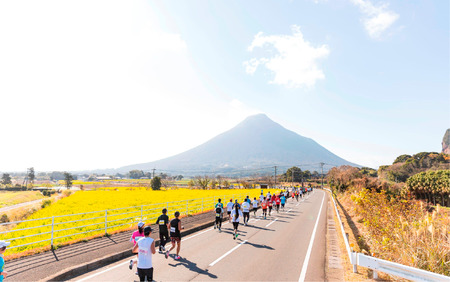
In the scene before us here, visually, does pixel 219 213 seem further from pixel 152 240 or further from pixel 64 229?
pixel 152 240

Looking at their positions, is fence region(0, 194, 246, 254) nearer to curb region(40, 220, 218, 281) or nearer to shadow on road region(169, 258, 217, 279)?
curb region(40, 220, 218, 281)

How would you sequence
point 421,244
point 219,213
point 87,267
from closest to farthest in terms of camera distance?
point 421,244, point 87,267, point 219,213

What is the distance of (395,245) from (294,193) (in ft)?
91.9

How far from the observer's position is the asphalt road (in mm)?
7402

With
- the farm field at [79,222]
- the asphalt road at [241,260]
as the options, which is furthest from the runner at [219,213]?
the farm field at [79,222]

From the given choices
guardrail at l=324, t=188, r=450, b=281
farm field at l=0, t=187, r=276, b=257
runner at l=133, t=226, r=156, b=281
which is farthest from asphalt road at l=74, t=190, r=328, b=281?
farm field at l=0, t=187, r=276, b=257

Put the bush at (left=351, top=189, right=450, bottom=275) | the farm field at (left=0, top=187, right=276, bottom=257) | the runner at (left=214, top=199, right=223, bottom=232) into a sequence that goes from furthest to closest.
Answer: the runner at (left=214, top=199, right=223, bottom=232) → the farm field at (left=0, top=187, right=276, bottom=257) → the bush at (left=351, top=189, right=450, bottom=275)

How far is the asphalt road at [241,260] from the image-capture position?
24.3 feet

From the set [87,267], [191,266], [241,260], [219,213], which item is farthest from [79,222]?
[241,260]

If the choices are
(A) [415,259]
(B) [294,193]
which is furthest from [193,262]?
(B) [294,193]

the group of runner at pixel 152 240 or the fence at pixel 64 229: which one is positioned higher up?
the group of runner at pixel 152 240

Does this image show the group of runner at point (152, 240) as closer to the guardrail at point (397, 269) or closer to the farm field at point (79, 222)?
the farm field at point (79, 222)

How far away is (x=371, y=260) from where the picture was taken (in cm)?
676

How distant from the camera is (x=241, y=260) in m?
8.85
